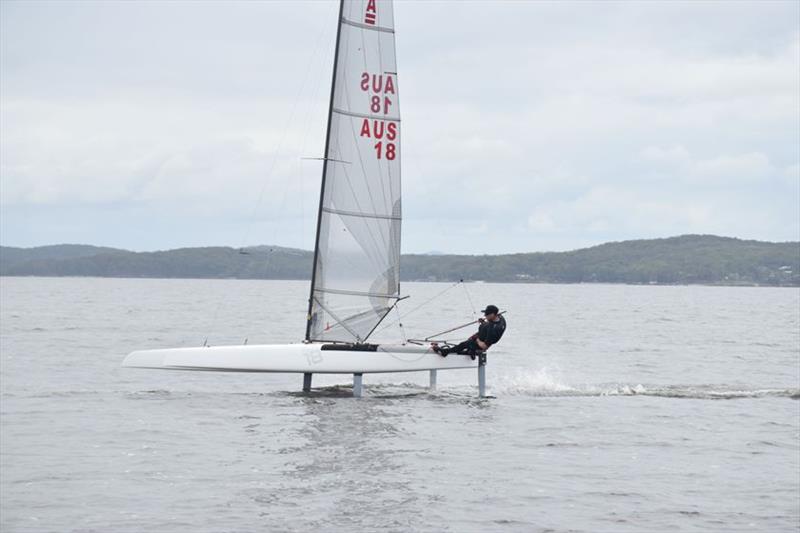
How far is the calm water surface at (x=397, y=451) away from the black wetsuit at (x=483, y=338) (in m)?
1.12

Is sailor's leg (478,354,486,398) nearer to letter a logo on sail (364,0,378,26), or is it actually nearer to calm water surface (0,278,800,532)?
calm water surface (0,278,800,532)

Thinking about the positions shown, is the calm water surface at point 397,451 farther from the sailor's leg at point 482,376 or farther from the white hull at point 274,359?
the white hull at point 274,359

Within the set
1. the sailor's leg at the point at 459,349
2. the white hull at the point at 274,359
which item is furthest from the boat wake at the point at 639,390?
the white hull at the point at 274,359

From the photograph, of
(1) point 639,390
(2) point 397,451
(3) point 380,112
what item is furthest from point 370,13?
(1) point 639,390

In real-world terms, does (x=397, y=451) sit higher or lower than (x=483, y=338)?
lower

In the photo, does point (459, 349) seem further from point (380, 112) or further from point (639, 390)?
point (639, 390)

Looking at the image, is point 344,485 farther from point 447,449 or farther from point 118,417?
point 118,417

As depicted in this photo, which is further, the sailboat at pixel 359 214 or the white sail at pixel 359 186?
the white sail at pixel 359 186

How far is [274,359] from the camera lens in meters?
20.2

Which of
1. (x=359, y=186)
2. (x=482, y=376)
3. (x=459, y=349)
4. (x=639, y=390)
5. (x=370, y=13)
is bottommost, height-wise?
(x=639, y=390)

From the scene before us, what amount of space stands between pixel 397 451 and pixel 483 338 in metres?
5.27

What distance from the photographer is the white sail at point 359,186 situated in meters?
21.2

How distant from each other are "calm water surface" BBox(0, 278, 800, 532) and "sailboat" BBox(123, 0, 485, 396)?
102 cm

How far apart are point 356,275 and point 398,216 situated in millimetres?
1506
